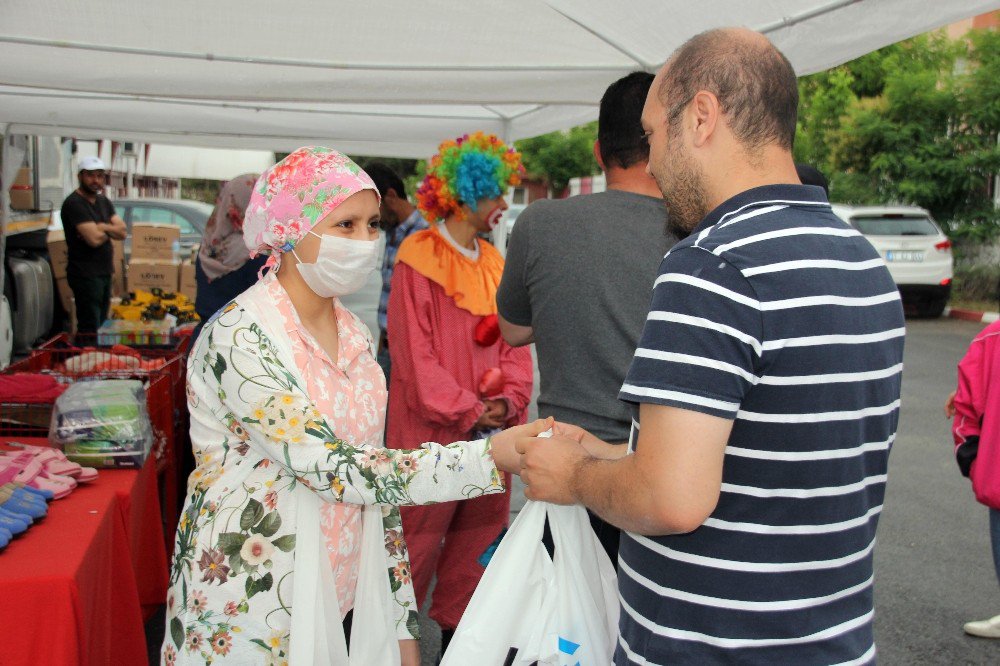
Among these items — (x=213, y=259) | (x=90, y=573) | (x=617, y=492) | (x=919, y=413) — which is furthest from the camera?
(x=919, y=413)

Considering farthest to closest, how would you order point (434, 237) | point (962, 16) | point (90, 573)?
point (434, 237) → point (962, 16) → point (90, 573)

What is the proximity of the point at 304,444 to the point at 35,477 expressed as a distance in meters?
1.25

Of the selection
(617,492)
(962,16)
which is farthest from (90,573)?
(962,16)

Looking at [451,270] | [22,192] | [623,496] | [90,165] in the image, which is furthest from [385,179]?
[22,192]

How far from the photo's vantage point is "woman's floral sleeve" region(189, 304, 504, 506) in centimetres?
196

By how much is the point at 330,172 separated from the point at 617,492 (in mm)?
1176

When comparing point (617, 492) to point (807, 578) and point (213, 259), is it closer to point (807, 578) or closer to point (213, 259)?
point (807, 578)

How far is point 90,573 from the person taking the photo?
238 cm

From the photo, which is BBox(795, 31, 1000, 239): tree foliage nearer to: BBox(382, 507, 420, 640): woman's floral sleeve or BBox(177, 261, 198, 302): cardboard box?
BBox(177, 261, 198, 302): cardboard box

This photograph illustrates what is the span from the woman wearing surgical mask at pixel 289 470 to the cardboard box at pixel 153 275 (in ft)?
26.1

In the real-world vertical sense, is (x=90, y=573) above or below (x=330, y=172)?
below

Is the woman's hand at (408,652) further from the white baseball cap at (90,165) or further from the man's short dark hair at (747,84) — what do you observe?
the white baseball cap at (90,165)

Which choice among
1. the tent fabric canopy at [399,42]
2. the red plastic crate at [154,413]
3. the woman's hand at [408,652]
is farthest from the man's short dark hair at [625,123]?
the red plastic crate at [154,413]

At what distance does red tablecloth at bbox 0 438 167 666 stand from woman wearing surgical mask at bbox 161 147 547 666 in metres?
0.29
